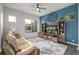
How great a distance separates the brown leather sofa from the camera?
1.28 m

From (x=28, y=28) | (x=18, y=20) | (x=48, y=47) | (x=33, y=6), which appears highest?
(x=33, y=6)

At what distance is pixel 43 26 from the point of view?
1.47 m

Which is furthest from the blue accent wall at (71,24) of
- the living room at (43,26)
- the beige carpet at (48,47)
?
the beige carpet at (48,47)

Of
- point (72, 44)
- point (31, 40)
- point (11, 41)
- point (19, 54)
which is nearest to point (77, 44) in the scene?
point (72, 44)

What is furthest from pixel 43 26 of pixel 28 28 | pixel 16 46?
pixel 16 46

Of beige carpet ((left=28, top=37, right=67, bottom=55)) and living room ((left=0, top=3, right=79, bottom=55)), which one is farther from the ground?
living room ((left=0, top=3, right=79, bottom=55))

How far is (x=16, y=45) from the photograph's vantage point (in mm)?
1312

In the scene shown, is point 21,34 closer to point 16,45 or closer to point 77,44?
point 16,45

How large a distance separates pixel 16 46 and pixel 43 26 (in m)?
0.56

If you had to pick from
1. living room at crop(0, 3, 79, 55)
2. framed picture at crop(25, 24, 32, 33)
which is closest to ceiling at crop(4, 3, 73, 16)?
living room at crop(0, 3, 79, 55)

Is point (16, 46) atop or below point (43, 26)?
below

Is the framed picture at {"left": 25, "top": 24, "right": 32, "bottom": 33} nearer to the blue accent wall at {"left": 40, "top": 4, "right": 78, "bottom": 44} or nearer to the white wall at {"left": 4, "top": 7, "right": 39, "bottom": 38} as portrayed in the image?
the white wall at {"left": 4, "top": 7, "right": 39, "bottom": 38}

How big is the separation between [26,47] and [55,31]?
0.57 metres

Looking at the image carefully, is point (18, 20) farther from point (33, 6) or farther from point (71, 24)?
point (71, 24)
